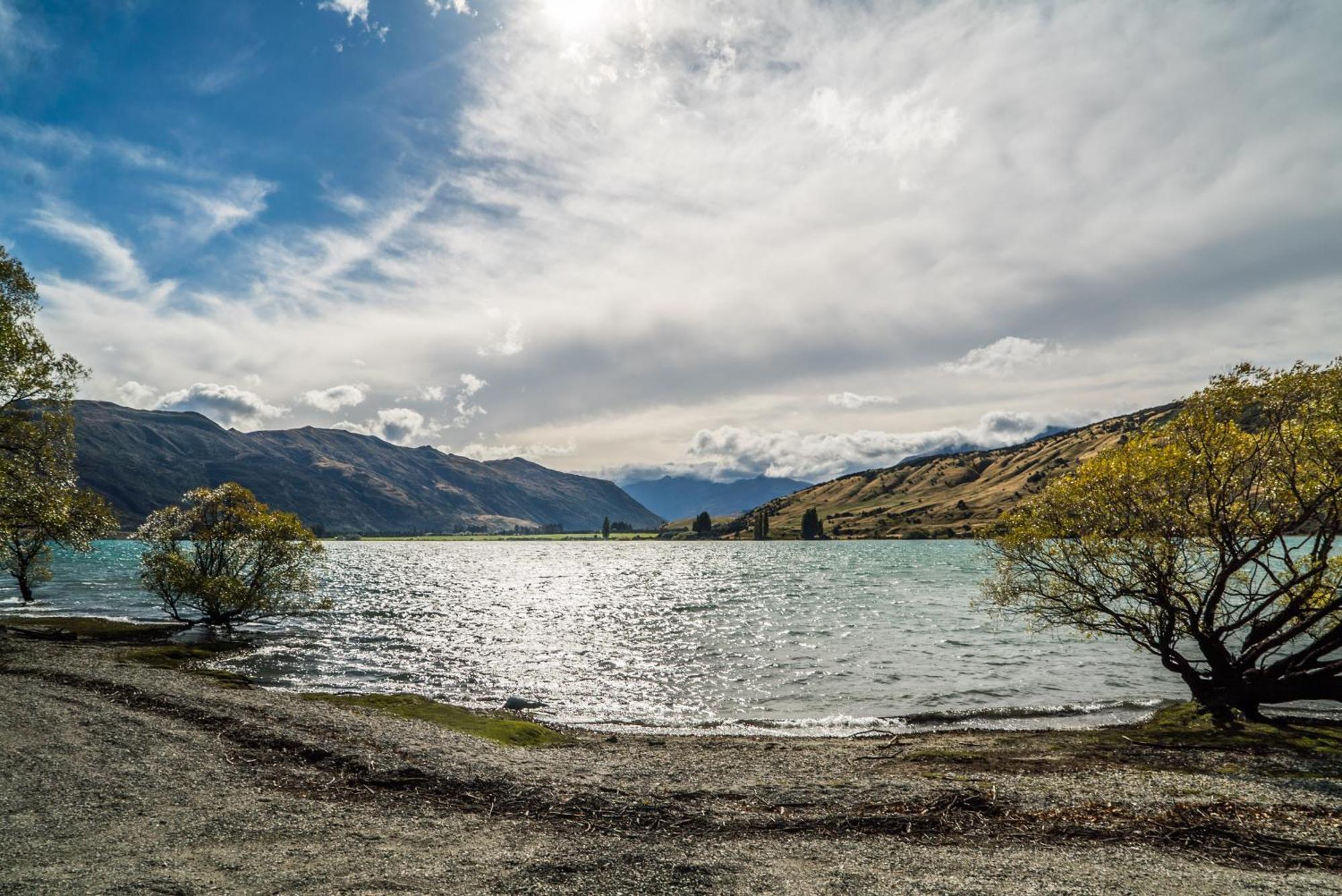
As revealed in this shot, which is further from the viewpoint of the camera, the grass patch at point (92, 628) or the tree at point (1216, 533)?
the grass patch at point (92, 628)

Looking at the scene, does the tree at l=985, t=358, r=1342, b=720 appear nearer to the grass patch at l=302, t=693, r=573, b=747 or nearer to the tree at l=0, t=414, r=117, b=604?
the grass patch at l=302, t=693, r=573, b=747

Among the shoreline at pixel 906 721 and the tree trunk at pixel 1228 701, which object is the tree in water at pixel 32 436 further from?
the tree trunk at pixel 1228 701

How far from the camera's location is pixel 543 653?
188ft

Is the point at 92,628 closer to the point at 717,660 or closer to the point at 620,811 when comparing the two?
the point at 717,660

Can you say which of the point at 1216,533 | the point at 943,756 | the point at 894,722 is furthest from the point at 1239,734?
the point at 894,722

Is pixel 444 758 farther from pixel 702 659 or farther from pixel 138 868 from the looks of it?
pixel 702 659

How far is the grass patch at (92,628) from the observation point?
2002 inches

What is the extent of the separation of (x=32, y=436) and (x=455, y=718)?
A: 3260cm

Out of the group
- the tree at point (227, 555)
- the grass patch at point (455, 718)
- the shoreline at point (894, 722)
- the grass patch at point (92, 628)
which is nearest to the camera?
the grass patch at point (455, 718)

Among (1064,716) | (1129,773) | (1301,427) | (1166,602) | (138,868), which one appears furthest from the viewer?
(1064,716)

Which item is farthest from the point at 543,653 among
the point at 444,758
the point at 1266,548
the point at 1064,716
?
the point at 1266,548

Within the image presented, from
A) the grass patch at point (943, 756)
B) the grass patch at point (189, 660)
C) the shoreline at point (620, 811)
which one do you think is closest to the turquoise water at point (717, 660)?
the grass patch at point (189, 660)

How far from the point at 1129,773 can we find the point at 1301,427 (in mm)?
15077

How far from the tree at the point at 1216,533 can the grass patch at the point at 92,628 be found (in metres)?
65.6
